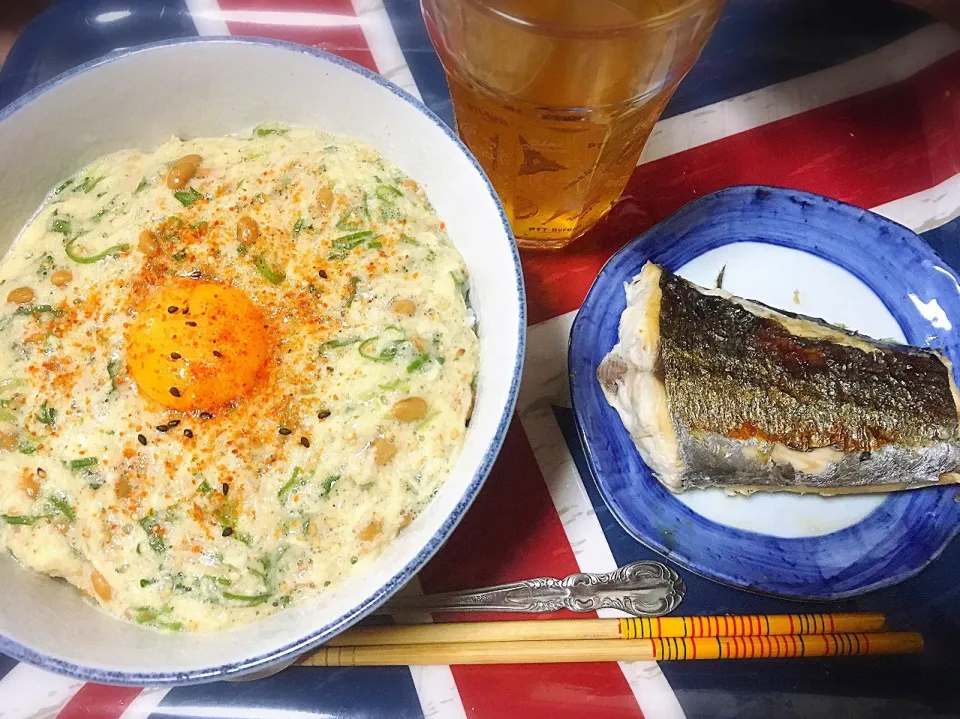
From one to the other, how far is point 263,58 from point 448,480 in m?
1.37

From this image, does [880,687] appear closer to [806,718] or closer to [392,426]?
[806,718]

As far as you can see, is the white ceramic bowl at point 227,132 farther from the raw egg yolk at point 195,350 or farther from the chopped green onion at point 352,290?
the raw egg yolk at point 195,350

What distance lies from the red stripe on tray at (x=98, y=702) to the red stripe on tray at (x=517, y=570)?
99cm

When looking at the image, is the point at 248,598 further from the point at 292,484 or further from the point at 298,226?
the point at 298,226

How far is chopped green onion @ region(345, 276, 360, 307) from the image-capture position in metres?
2.09

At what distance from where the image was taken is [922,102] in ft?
9.87

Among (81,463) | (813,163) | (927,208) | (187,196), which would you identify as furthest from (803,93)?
(81,463)

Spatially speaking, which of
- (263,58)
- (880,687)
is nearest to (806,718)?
(880,687)

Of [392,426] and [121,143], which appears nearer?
[392,426]

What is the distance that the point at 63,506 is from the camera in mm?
1920

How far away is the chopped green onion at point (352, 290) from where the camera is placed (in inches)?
82.4

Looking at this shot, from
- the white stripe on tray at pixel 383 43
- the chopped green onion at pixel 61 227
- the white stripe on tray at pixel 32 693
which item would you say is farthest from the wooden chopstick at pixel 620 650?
the white stripe on tray at pixel 383 43

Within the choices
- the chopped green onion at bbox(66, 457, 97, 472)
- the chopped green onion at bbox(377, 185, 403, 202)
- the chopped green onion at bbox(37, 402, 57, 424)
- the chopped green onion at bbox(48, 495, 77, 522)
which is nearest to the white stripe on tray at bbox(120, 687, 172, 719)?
the chopped green onion at bbox(48, 495, 77, 522)

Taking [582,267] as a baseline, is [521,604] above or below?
below
